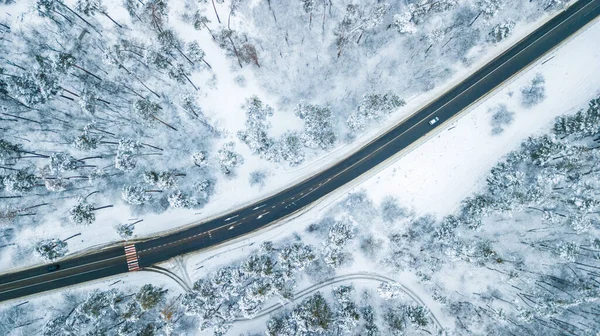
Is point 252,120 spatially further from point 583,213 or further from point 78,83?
point 583,213

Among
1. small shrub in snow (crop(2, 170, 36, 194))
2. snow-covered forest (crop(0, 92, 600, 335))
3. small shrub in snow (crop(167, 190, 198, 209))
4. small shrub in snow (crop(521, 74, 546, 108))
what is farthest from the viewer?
small shrub in snow (crop(521, 74, 546, 108))

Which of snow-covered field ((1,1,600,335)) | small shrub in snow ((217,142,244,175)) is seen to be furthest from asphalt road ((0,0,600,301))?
small shrub in snow ((217,142,244,175))

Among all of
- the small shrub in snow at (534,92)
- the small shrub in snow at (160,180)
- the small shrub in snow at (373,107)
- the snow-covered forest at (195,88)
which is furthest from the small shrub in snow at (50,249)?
the small shrub in snow at (534,92)

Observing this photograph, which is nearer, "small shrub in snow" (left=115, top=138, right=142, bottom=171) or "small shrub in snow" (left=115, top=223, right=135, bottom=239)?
"small shrub in snow" (left=115, top=138, right=142, bottom=171)

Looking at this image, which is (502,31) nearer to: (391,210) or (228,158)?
(391,210)

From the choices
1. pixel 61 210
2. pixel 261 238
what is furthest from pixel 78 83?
pixel 261 238

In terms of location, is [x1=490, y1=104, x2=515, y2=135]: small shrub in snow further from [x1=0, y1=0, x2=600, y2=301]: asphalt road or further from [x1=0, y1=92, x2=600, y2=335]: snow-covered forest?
[x1=0, y1=92, x2=600, y2=335]: snow-covered forest

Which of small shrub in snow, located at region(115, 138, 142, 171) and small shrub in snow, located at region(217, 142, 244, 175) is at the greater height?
small shrub in snow, located at region(115, 138, 142, 171)

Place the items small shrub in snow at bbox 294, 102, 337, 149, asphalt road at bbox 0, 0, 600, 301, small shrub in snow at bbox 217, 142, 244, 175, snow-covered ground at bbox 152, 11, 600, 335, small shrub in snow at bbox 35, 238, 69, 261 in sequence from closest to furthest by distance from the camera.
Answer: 1. small shrub in snow at bbox 35, 238, 69, 261
2. small shrub in snow at bbox 217, 142, 244, 175
3. small shrub in snow at bbox 294, 102, 337, 149
4. snow-covered ground at bbox 152, 11, 600, 335
5. asphalt road at bbox 0, 0, 600, 301
